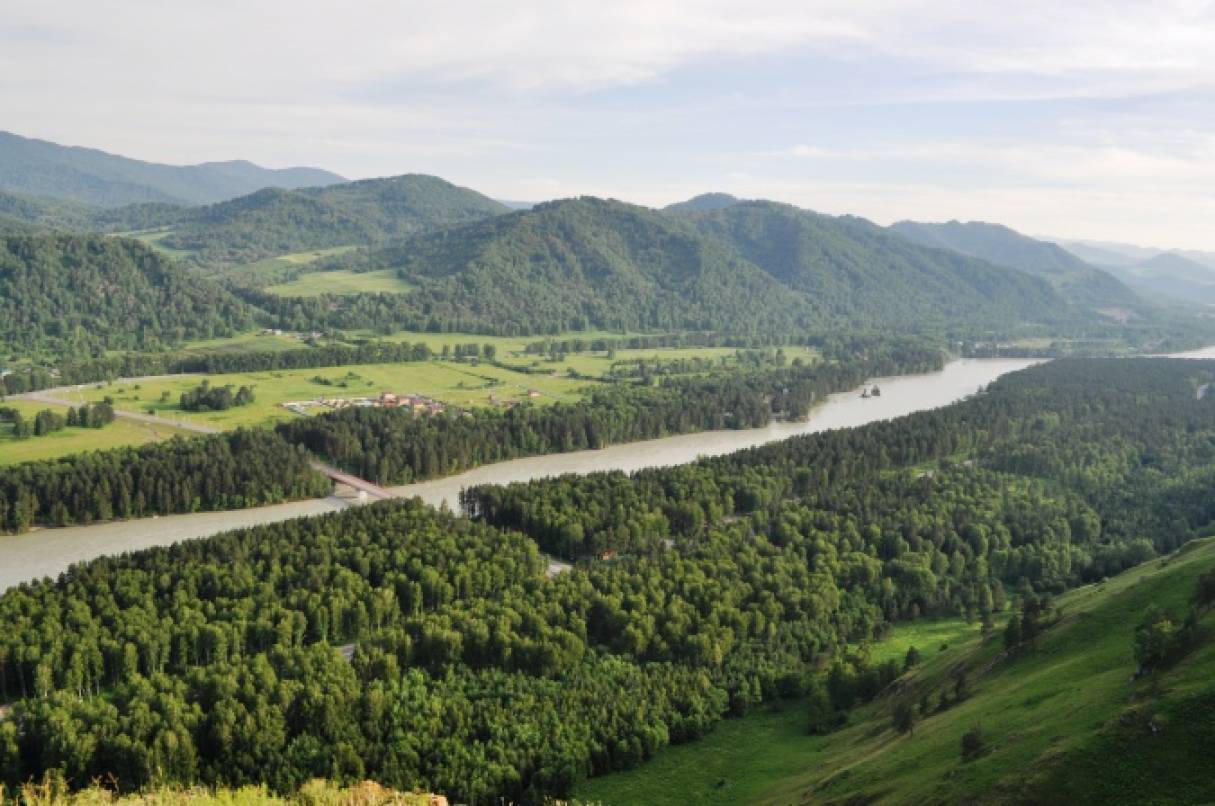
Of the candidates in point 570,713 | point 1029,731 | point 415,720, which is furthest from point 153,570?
point 1029,731

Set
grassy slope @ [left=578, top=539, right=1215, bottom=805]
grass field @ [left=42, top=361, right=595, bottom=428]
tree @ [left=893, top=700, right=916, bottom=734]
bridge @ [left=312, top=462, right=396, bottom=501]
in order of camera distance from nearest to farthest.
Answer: grassy slope @ [left=578, top=539, right=1215, bottom=805] → tree @ [left=893, top=700, right=916, bottom=734] → bridge @ [left=312, top=462, right=396, bottom=501] → grass field @ [left=42, top=361, right=595, bottom=428]

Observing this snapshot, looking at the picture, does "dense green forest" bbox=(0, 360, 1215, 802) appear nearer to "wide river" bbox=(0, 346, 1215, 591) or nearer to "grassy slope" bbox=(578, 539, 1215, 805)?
"grassy slope" bbox=(578, 539, 1215, 805)

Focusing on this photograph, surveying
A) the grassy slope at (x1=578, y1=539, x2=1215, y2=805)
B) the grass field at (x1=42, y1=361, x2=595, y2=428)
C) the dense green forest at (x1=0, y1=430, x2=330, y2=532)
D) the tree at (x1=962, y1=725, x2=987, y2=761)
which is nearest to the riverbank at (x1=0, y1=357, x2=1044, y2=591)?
the dense green forest at (x1=0, y1=430, x2=330, y2=532)

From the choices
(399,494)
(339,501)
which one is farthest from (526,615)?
(399,494)

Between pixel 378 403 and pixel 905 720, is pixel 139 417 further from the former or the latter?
pixel 905 720

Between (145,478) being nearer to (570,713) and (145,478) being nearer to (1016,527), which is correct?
(570,713)

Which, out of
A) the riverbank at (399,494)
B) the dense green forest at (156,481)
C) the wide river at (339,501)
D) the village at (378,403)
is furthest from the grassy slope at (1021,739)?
the village at (378,403)
